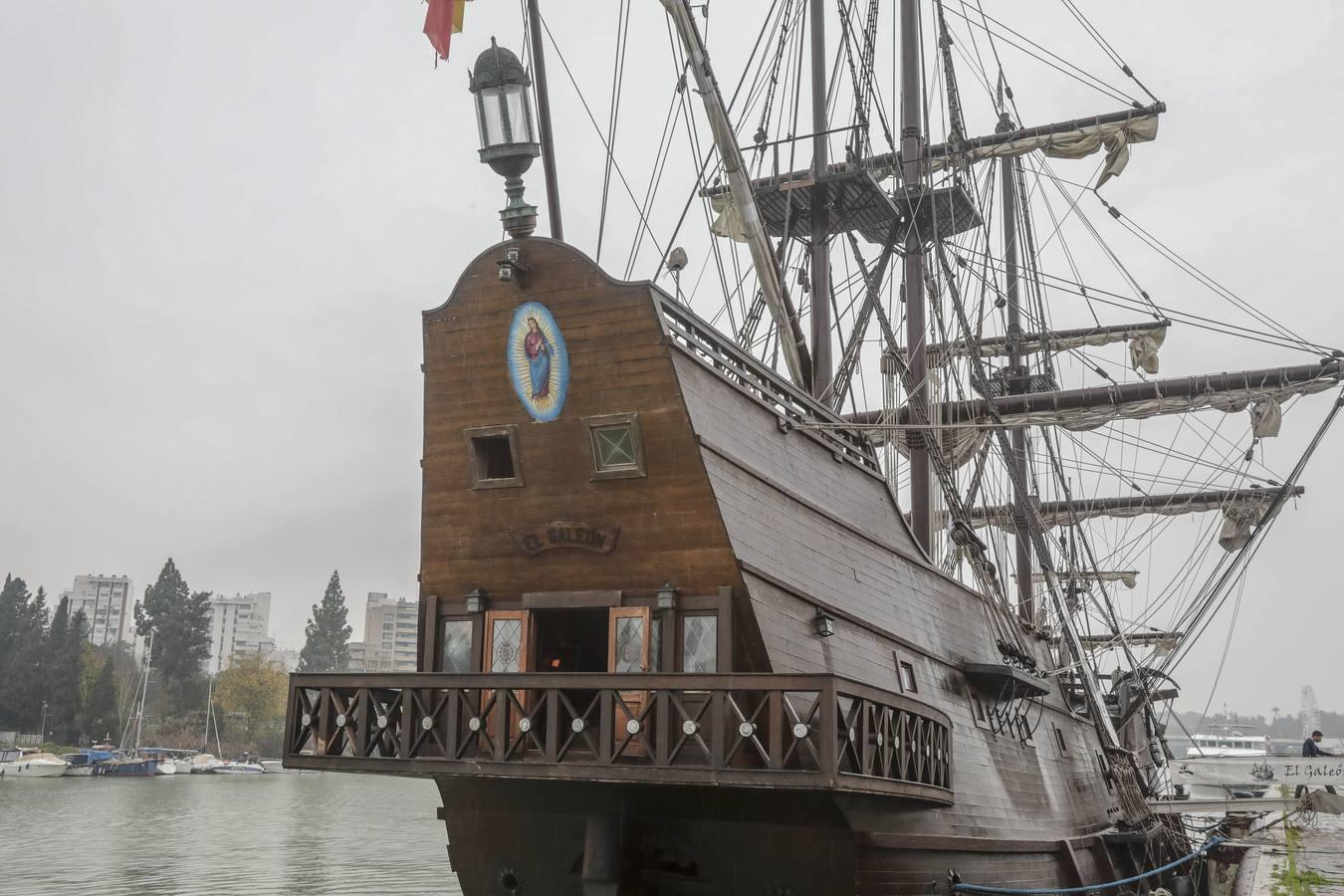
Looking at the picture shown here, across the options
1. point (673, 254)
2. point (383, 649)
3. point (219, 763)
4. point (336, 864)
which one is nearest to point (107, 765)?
point (219, 763)

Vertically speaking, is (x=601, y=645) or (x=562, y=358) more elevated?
(x=562, y=358)

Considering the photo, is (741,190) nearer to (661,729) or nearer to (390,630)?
(661,729)

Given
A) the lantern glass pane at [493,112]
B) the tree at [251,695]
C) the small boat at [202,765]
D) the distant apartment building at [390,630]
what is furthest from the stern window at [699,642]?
the distant apartment building at [390,630]

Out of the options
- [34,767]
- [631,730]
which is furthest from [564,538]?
[34,767]

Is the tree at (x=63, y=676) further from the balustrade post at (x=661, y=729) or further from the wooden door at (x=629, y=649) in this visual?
the balustrade post at (x=661, y=729)

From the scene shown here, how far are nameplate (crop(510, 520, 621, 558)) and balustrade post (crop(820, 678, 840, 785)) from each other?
2761mm

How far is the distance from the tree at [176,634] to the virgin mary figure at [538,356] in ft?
275

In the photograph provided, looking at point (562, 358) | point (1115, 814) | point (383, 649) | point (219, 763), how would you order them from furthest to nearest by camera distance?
point (383, 649)
point (219, 763)
point (1115, 814)
point (562, 358)

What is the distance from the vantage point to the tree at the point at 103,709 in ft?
263

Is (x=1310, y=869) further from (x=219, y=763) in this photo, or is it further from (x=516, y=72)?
(x=219, y=763)

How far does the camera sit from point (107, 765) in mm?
69062

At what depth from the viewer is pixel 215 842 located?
31281 mm

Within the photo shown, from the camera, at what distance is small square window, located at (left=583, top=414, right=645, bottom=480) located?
10.8 m

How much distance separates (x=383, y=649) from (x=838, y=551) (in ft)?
575
